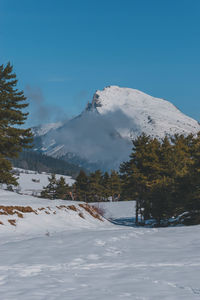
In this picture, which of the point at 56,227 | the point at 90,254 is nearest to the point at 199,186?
the point at 56,227

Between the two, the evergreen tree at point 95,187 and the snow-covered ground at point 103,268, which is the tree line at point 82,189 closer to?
the evergreen tree at point 95,187

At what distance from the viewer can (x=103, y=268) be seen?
6.55m

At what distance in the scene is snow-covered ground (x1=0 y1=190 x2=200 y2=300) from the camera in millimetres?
4738

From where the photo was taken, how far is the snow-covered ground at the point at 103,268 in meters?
4.74

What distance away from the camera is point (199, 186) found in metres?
27.8

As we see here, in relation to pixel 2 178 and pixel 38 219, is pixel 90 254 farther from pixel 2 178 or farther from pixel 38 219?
pixel 2 178

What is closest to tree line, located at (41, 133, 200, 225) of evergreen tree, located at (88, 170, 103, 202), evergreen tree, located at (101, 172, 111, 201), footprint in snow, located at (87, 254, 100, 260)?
footprint in snow, located at (87, 254, 100, 260)

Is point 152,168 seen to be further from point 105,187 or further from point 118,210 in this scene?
point 105,187

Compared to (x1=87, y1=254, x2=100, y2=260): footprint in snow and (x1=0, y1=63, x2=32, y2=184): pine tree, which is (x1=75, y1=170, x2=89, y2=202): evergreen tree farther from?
(x1=87, y1=254, x2=100, y2=260): footprint in snow

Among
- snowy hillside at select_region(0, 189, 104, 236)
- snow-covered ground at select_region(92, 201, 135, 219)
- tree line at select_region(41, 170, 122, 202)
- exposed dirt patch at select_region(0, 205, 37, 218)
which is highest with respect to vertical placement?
tree line at select_region(41, 170, 122, 202)

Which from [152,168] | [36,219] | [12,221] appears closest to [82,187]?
[152,168]

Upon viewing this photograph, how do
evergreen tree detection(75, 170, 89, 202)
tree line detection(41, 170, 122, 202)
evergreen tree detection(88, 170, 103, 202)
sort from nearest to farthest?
evergreen tree detection(88, 170, 103, 202) < tree line detection(41, 170, 122, 202) < evergreen tree detection(75, 170, 89, 202)

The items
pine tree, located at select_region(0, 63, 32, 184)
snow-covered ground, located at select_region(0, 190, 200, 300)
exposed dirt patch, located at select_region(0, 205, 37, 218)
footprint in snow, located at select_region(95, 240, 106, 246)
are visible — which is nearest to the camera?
snow-covered ground, located at select_region(0, 190, 200, 300)

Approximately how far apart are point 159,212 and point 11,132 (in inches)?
723
